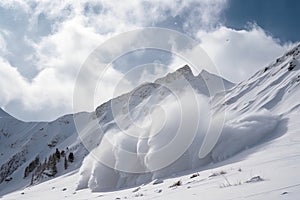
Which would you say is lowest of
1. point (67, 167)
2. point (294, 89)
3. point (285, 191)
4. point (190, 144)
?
point (285, 191)

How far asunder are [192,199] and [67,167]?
133 meters

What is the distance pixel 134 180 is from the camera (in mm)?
32406

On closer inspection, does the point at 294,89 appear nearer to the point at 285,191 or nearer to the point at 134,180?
the point at 134,180

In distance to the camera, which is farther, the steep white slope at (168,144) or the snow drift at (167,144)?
the snow drift at (167,144)

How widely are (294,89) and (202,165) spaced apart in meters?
28.9

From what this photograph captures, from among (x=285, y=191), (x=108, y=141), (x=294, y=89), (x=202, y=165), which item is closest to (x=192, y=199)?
(x=285, y=191)

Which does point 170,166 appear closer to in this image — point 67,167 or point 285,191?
point 285,191

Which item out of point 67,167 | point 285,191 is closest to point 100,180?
point 285,191

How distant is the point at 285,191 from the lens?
8055mm

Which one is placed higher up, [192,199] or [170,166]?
[170,166]

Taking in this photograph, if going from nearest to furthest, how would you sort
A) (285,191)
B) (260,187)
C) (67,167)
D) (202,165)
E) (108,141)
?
(285,191), (260,187), (202,165), (108,141), (67,167)

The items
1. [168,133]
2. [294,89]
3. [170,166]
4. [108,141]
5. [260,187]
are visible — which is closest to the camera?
[260,187]

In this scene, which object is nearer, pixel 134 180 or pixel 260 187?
pixel 260 187

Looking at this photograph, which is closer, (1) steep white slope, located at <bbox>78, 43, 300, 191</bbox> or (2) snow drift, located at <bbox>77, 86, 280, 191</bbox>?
(1) steep white slope, located at <bbox>78, 43, 300, 191</bbox>
